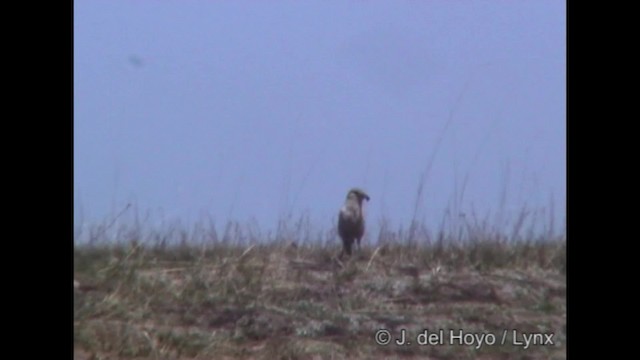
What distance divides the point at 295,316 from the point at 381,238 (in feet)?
2.37

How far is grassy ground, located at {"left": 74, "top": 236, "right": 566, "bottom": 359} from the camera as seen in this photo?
7562mm

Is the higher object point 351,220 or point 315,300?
point 351,220

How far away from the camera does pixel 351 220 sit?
26.1 feet

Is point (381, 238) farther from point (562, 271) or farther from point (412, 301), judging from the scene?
point (562, 271)

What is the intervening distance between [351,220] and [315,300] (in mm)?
491

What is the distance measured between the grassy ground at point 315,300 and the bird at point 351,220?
0.26 ft

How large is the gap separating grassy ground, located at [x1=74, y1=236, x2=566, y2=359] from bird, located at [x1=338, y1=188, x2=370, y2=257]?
0.08 metres

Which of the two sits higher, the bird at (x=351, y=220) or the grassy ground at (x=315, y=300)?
the bird at (x=351, y=220)

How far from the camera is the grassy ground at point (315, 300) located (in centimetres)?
756

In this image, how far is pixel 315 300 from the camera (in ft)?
25.6
